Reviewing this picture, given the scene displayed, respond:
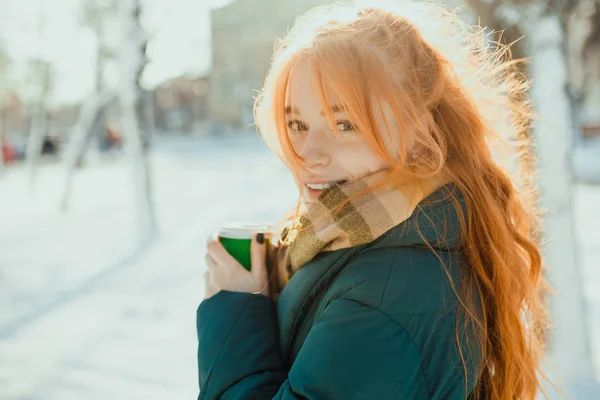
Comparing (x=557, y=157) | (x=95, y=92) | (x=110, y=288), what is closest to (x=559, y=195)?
(x=557, y=157)

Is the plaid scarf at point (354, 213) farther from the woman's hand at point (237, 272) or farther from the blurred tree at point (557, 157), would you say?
the blurred tree at point (557, 157)

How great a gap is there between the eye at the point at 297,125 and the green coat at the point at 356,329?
244 mm

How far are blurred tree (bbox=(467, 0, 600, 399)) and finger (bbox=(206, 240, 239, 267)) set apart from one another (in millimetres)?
1663

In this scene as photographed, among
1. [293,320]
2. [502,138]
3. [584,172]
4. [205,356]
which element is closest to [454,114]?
[502,138]

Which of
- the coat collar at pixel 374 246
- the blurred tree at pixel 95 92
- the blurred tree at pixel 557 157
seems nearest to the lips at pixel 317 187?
the coat collar at pixel 374 246

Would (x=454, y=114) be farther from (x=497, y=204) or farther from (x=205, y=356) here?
(x=205, y=356)

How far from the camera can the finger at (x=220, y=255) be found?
1.04 metres

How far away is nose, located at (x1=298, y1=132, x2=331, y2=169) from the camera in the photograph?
93 cm

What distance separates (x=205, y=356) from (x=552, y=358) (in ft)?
6.09

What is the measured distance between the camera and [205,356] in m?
0.95

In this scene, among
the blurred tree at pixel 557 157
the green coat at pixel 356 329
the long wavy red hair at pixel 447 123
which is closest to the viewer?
the green coat at pixel 356 329

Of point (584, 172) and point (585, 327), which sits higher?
point (584, 172)

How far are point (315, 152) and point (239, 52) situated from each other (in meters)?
29.6

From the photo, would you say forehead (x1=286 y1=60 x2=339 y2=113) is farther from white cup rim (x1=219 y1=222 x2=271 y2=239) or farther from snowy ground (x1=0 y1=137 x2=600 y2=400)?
snowy ground (x1=0 y1=137 x2=600 y2=400)
